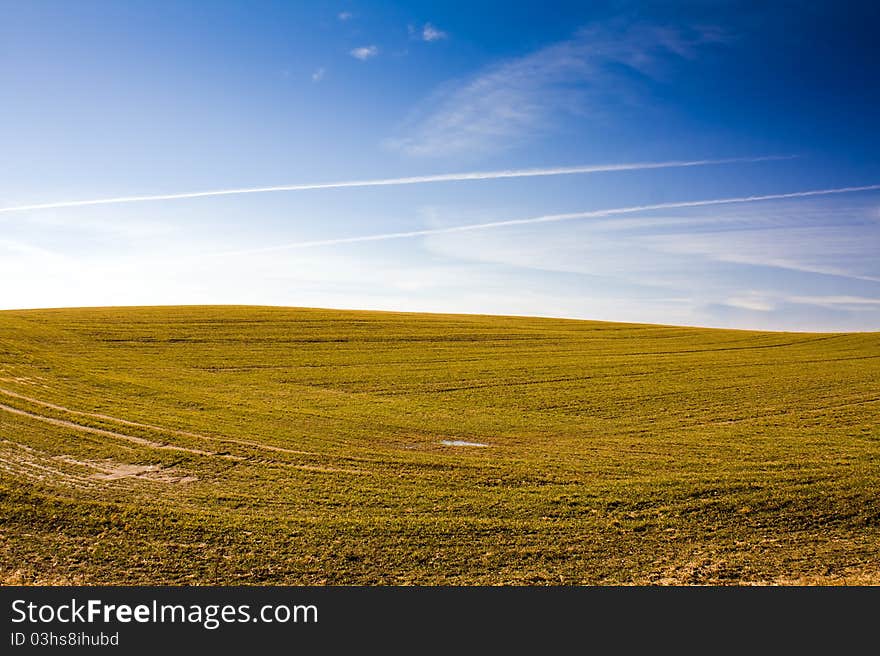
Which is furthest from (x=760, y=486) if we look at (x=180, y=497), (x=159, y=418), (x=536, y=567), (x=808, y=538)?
(x=159, y=418)

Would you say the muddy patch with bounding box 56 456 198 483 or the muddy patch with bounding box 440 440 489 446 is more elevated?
the muddy patch with bounding box 56 456 198 483

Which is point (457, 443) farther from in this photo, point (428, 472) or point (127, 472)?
point (127, 472)

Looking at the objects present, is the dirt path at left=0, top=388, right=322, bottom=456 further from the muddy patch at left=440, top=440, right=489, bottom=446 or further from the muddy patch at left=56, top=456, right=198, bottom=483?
the muddy patch at left=440, top=440, right=489, bottom=446

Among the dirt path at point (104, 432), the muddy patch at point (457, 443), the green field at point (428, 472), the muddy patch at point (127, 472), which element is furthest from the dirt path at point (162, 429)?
the muddy patch at point (457, 443)

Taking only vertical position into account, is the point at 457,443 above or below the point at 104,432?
below

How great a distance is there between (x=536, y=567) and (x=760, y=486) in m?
9.01

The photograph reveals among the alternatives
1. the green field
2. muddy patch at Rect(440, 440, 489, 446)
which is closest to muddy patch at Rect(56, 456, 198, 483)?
the green field

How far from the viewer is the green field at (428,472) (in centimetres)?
1053

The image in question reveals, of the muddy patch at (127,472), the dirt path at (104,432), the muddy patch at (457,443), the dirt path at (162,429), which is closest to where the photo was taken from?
the muddy patch at (127,472)

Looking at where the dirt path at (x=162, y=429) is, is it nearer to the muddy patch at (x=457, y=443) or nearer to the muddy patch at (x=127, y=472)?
the muddy patch at (x=127, y=472)

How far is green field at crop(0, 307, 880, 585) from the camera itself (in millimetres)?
10531

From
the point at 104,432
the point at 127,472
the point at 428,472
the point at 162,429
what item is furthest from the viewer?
the point at 162,429

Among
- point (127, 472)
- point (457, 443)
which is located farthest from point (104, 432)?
point (457, 443)

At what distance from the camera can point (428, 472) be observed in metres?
16.2
